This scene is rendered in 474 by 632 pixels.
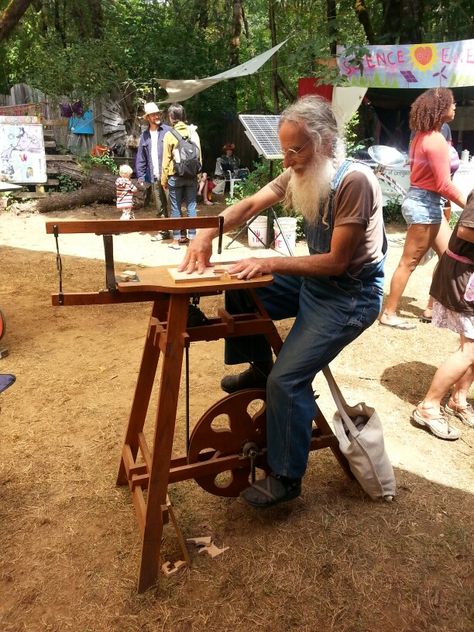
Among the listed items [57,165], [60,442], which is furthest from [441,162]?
[57,165]

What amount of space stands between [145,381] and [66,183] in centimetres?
961

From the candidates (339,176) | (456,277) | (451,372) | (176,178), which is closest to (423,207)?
(456,277)

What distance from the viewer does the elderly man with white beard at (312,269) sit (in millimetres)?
1985

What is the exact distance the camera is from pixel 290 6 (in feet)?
41.7

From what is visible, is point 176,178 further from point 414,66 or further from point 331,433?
point 331,433

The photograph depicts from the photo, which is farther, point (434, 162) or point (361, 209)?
point (434, 162)

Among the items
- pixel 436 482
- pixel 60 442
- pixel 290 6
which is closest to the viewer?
pixel 436 482

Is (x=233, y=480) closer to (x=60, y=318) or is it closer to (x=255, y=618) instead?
(x=255, y=618)

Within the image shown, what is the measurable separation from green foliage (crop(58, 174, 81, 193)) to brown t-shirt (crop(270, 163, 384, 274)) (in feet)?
32.2

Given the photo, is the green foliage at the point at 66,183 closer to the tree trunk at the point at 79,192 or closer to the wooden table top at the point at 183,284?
the tree trunk at the point at 79,192

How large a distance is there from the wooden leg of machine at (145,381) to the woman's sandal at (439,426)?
1.70 meters

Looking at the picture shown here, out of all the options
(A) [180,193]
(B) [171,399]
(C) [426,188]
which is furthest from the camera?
(A) [180,193]

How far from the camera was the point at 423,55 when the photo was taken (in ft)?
25.9

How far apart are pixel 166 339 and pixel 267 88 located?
14194mm
